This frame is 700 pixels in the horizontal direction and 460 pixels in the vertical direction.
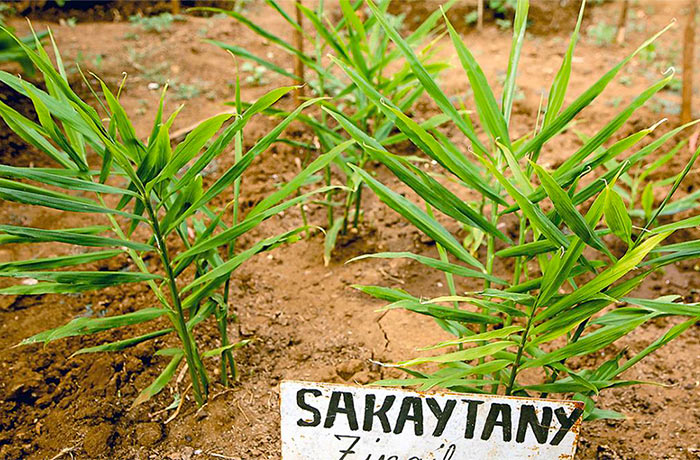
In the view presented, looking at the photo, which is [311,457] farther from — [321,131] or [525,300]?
[321,131]

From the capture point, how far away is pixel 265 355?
1.70 metres

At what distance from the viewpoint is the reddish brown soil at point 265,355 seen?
4.80 feet

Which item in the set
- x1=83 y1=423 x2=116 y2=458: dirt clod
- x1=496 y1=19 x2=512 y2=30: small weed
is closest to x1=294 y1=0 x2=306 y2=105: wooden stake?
x1=83 y1=423 x2=116 y2=458: dirt clod

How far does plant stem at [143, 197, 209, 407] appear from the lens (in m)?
1.23

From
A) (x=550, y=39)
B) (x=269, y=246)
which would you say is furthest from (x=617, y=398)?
(x=550, y=39)

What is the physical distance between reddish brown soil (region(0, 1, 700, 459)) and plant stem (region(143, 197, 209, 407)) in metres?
0.06

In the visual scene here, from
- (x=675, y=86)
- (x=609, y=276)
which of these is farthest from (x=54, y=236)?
(x=675, y=86)

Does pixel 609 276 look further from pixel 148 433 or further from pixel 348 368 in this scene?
pixel 148 433

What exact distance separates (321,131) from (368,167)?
66 cm

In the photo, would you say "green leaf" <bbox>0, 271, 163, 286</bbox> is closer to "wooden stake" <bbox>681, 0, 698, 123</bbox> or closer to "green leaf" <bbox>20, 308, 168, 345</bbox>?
"green leaf" <bbox>20, 308, 168, 345</bbox>

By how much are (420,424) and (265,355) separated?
1.94ft

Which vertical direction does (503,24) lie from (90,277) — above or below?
above

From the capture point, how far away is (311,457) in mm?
1269

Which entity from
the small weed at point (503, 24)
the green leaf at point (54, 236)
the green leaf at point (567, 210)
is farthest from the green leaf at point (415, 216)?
the small weed at point (503, 24)
